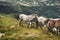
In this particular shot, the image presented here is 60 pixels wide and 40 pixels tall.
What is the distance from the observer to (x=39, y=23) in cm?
639

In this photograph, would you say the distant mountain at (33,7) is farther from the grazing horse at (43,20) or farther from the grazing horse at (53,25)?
the grazing horse at (53,25)

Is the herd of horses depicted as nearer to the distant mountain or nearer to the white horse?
the white horse

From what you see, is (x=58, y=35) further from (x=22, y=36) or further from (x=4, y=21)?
(x=4, y=21)

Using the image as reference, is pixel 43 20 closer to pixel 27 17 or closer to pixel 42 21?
pixel 42 21

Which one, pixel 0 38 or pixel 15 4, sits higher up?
pixel 15 4

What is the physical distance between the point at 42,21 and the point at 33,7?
1006 mm

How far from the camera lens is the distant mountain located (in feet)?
23.0

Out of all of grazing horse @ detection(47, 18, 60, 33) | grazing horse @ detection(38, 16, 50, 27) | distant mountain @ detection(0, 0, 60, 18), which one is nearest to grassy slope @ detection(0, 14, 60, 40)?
grazing horse @ detection(47, 18, 60, 33)

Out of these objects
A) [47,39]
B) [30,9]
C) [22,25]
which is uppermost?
[30,9]

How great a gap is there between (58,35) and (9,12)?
2107 millimetres

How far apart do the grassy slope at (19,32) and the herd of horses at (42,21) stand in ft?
0.76

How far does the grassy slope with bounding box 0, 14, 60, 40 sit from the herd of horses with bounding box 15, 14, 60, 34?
0.23 m

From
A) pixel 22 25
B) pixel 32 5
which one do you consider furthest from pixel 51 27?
pixel 32 5

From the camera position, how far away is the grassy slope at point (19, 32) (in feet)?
18.7
